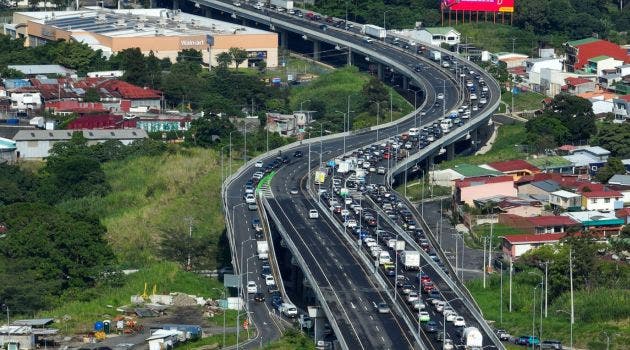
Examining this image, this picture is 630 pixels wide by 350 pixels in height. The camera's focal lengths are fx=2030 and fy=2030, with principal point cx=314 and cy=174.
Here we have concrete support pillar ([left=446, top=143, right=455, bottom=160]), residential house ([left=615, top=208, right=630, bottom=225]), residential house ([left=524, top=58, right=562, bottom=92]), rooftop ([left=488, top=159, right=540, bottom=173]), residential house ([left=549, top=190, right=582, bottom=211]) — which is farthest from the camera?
residential house ([left=524, top=58, right=562, bottom=92])

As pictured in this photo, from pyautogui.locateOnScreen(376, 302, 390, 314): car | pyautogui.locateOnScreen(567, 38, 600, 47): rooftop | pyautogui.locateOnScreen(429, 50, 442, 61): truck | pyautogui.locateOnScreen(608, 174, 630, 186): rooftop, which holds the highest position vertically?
pyautogui.locateOnScreen(567, 38, 600, 47): rooftop

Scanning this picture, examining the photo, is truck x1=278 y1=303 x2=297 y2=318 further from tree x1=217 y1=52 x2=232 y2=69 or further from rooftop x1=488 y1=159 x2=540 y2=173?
tree x1=217 y1=52 x2=232 y2=69

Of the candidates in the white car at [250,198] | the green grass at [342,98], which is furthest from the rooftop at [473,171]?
the green grass at [342,98]

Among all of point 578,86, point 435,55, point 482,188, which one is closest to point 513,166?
point 482,188

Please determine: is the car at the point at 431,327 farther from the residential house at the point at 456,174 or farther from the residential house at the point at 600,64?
the residential house at the point at 600,64

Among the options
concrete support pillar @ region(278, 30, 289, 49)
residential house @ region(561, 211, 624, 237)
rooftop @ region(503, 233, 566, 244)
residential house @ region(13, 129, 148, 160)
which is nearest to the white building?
residential house @ region(13, 129, 148, 160)

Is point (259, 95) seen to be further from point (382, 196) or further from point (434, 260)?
point (434, 260)

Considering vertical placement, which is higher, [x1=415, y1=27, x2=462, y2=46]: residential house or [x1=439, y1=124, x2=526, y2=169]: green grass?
[x1=415, y1=27, x2=462, y2=46]: residential house
